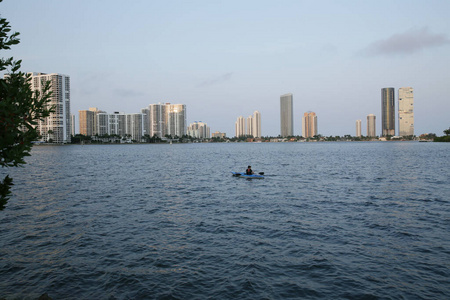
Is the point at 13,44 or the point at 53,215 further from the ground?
the point at 13,44

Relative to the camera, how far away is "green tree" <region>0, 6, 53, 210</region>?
31.1 feet

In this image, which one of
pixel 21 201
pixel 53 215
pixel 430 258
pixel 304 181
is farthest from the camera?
pixel 304 181

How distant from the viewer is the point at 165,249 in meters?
19.8

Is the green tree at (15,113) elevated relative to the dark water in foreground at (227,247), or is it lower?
elevated

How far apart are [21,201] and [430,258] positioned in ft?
132

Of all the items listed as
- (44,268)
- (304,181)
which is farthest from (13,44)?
(304,181)

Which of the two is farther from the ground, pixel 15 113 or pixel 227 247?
pixel 15 113

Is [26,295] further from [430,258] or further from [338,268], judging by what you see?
[430,258]

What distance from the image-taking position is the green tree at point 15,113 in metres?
9.47

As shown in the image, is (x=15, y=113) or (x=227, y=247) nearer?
(x=15, y=113)

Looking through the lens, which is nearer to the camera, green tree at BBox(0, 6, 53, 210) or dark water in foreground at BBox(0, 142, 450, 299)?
green tree at BBox(0, 6, 53, 210)

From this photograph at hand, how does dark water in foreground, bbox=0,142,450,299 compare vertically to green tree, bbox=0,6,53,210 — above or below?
below

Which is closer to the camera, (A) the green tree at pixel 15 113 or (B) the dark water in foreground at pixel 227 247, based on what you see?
(A) the green tree at pixel 15 113

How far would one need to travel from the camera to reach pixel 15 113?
32.0 feet
